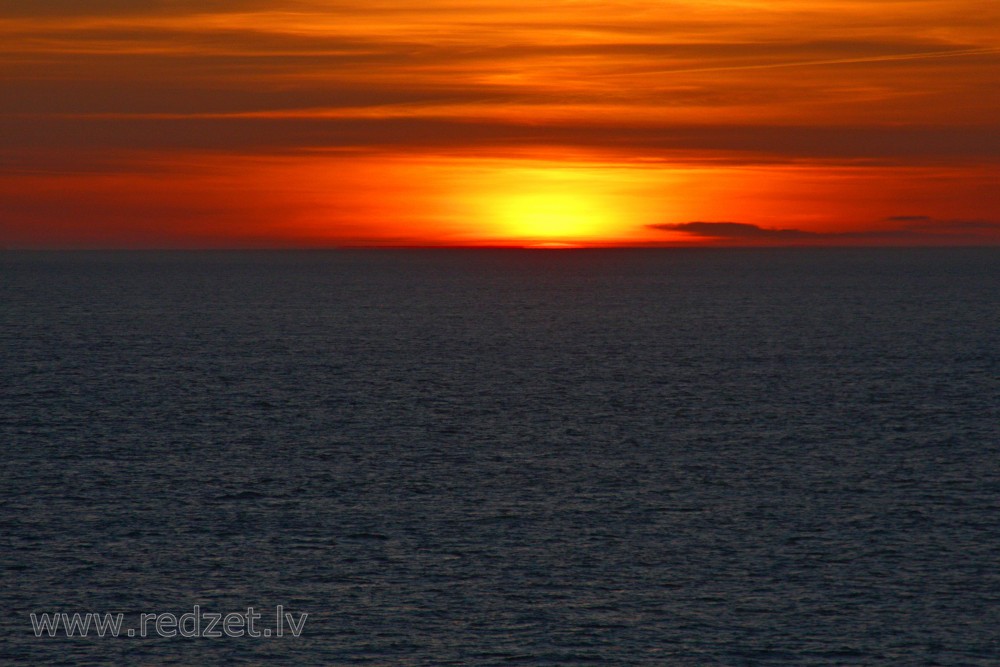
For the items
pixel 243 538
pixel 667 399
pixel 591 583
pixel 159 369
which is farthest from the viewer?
pixel 159 369

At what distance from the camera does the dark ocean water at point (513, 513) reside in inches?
1845

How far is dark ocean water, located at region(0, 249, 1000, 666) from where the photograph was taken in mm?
46875

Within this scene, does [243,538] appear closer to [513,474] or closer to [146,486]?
[146,486]

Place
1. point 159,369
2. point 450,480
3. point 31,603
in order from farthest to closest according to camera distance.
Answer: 1. point 159,369
2. point 450,480
3. point 31,603

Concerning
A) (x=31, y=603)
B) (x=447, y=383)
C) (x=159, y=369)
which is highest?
(x=159, y=369)

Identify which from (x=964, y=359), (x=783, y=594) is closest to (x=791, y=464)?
(x=783, y=594)

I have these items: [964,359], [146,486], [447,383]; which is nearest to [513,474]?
[146,486]

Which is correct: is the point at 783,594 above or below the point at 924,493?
below

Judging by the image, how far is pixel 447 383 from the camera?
397ft

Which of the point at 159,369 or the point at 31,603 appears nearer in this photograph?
the point at 31,603

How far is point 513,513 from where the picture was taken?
64875mm

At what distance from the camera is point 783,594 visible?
50.9 metres

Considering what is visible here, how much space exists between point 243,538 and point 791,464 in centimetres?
3547

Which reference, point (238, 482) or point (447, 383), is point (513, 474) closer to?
point (238, 482)
